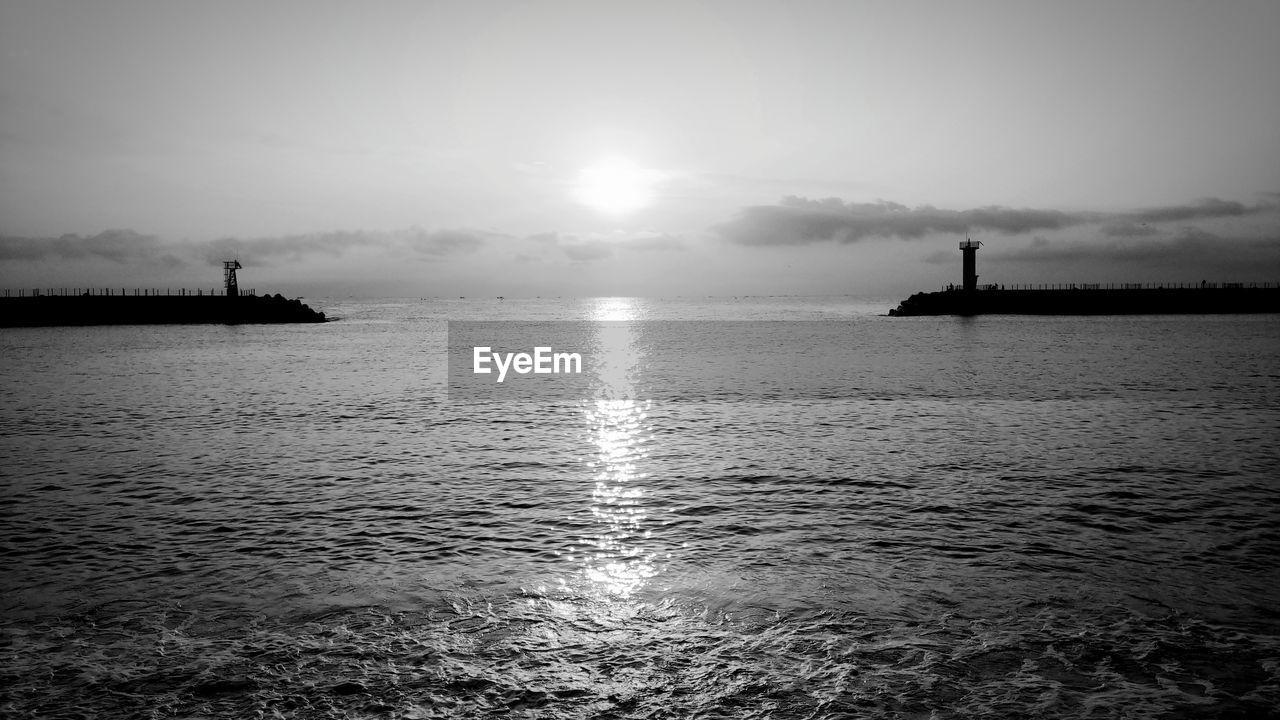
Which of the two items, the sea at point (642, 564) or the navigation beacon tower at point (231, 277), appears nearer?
the sea at point (642, 564)

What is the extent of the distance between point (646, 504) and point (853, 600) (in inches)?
278

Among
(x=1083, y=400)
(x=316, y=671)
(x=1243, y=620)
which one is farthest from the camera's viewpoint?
(x=1083, y=400)

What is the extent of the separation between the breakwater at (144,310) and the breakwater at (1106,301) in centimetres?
12726

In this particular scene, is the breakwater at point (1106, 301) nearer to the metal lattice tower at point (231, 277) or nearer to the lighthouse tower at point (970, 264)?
the lighthouse tower at point (970, 264)

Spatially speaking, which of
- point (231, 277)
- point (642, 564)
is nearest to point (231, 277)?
point (231, 277)

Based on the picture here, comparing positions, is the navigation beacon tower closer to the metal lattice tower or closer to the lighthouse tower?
the metal lattice tower

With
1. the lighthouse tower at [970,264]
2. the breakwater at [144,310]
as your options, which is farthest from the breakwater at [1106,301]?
the breakwater at [144,310]

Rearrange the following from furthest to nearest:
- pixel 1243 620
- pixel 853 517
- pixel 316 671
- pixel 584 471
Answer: pixel 584 471
pixel 853 517
pixel 1243 620
pixel 316 671

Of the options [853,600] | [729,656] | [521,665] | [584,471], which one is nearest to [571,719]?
[521,665]

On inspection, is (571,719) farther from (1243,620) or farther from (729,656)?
(1243,620)

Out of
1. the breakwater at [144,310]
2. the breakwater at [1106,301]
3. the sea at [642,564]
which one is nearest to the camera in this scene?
the sea at [642,564]

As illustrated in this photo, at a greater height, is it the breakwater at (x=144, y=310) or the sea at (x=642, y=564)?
the breakwater at (x=144, y=310)

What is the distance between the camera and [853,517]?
17.0m

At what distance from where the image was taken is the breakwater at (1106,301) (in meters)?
153
